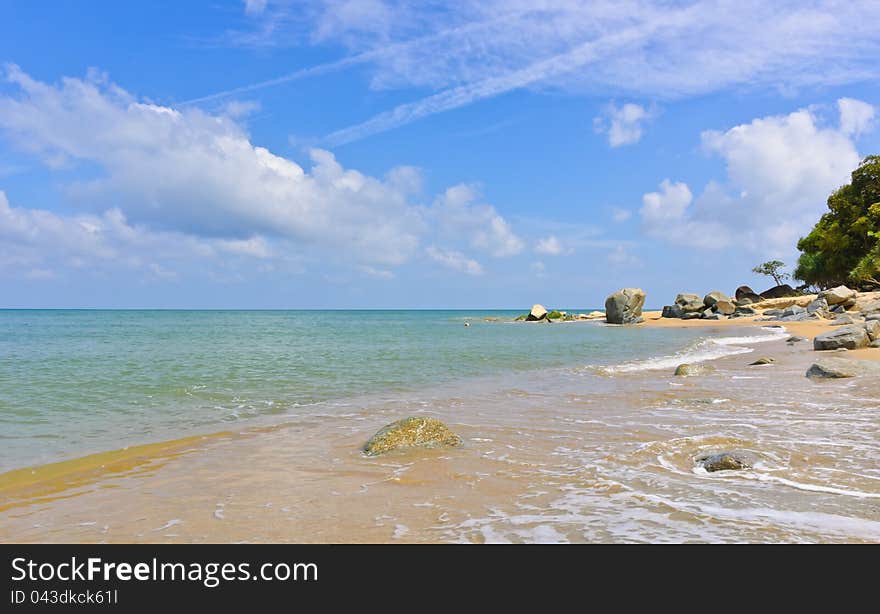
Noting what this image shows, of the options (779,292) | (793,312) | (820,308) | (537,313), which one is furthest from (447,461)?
(779,292)

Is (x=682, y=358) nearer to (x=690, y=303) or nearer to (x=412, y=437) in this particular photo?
(x=412, y=437)

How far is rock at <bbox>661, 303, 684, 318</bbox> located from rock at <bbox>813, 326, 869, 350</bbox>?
42844mm

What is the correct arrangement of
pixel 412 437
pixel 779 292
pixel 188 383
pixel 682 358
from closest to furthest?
pixel 412 437 < pixel 188 383 < pixel 682 358 < pixel 779 292

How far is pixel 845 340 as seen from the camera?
18.6 m

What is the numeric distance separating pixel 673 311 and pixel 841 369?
169 ft

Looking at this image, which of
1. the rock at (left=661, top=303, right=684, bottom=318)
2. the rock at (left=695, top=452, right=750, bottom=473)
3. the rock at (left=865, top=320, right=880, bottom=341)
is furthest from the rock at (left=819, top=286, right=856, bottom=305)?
the rock at (left=695, top=452, right=750, bottom=473)

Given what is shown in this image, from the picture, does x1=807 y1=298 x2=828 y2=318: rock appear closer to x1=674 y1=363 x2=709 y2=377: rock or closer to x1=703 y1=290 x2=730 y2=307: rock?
x1=703 y1=290 x2=730 y2=307: rock

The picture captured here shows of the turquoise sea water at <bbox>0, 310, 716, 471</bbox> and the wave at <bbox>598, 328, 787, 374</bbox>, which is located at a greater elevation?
the turquoise sea water at <bbox>0, 310, 716, 471</bbox>

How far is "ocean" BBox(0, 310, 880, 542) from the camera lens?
486 cm

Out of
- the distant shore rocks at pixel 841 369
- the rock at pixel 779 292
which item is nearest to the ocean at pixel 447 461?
the distant shore rocks at pixel 841 369

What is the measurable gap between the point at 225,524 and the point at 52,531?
5.27ft

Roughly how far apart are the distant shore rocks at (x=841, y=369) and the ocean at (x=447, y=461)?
43cm
